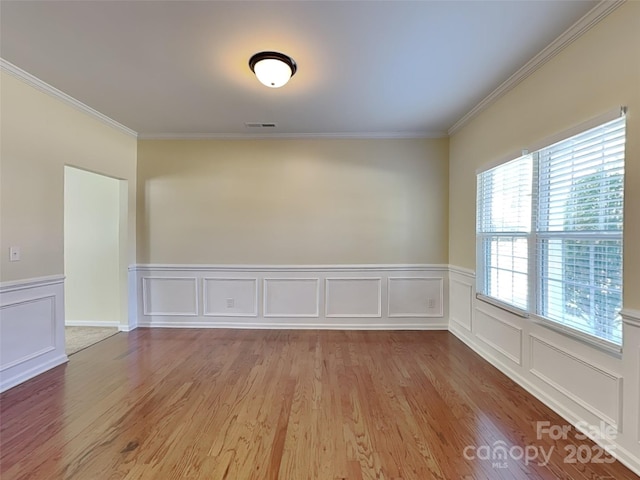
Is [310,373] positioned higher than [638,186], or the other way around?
[638,186]

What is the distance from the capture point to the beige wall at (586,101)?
1666mm

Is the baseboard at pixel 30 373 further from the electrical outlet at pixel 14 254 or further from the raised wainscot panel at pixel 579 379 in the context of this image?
the raised wainscot panel at pixel 579 379

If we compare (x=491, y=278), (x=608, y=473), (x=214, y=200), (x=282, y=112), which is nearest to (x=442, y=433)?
(x=608, y=473)

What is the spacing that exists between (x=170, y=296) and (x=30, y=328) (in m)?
1.59

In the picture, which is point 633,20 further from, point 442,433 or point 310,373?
point 310,373

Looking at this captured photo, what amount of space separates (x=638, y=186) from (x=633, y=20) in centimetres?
93

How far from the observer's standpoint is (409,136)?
4129 millimetres

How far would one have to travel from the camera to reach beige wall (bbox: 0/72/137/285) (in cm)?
255

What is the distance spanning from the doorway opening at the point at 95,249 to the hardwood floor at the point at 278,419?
3.60ft

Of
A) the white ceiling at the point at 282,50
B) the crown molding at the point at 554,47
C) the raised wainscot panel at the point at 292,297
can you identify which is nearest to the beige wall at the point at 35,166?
the white ceiling at the point at 282,50

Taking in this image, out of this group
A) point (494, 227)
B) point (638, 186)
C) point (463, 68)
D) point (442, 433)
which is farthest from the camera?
point (494, 227)

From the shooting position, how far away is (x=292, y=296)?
4219 mm

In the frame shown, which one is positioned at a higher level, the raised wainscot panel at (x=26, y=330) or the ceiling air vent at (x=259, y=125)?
the ceiling air vent at (x=259, y=125)

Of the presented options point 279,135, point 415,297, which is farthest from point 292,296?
point 279,135
